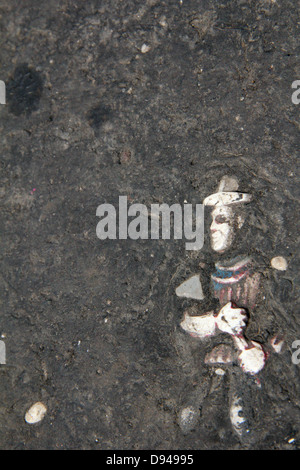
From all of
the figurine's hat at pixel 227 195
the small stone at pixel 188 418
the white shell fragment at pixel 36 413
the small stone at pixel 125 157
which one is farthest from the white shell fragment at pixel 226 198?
the white shell fragment at pixel 36 413

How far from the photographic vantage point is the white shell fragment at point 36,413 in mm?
1744

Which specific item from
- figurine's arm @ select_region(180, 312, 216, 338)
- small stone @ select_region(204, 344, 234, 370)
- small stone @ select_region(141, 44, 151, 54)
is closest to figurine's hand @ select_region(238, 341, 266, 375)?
small stone @ select_region(204, 344, 234, 370)

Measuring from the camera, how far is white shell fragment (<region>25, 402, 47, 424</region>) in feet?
5.72

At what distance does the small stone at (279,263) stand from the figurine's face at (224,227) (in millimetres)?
193

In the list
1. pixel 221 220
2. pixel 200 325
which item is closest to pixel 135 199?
pixel 221 220

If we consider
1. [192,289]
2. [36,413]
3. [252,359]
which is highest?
[192,289]

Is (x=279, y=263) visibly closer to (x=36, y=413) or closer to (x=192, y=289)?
(x=192, y=289)

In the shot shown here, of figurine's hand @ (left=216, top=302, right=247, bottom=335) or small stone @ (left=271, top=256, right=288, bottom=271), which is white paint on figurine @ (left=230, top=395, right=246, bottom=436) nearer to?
figurine's hand @ (left=216, top=302, right=247, bottom=335)

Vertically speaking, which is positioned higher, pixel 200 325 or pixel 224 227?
pixel 224 227

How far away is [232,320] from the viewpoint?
64.0 inches

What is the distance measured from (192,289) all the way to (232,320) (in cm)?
21

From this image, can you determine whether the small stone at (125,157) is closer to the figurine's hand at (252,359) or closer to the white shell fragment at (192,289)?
the white shell fragment at (192,289)

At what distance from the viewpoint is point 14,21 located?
1917mm

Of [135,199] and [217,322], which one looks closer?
[217,322]
